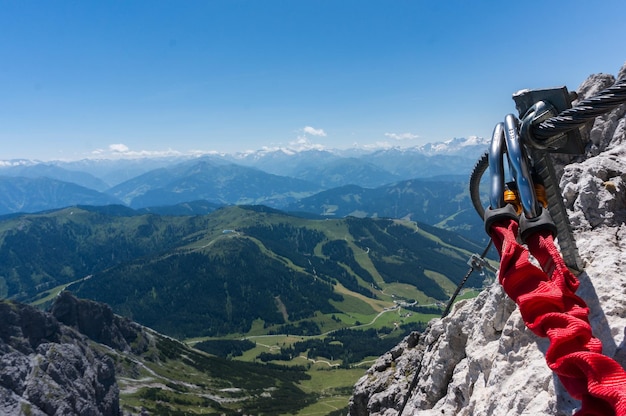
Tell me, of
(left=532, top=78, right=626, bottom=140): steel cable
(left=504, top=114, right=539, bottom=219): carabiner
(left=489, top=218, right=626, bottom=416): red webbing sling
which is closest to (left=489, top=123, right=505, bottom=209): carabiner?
(left=504, top=114, right=539, bottom=219): carabiner

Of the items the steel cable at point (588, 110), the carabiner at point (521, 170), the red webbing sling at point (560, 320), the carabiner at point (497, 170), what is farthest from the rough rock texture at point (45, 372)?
the steel cable at point (588, 110)

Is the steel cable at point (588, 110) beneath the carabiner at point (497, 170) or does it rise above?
above

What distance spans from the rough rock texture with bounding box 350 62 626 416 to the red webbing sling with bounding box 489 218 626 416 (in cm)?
266

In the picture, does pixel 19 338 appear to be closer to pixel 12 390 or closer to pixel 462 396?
pixel 12 390

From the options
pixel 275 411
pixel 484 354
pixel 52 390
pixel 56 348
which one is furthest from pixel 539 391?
pixel 275 411

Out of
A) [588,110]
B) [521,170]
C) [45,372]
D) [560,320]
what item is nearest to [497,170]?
[521,170]

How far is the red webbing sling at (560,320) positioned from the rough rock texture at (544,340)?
2656mm

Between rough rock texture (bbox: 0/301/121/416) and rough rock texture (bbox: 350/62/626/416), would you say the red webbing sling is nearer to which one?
rough rock texture (bbox: 350/62/626/416)

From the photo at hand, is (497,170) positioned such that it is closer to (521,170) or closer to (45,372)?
(521,170)

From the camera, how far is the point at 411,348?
3231 cm

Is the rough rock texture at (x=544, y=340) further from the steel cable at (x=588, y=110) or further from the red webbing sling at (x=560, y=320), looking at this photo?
the steel cable at (x=588, y=110)

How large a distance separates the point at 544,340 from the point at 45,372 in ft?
504

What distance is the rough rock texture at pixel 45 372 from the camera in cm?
11200

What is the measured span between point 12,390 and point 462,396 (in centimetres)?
14022
